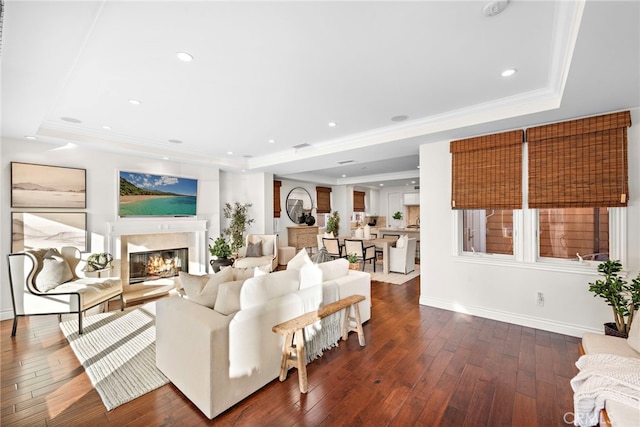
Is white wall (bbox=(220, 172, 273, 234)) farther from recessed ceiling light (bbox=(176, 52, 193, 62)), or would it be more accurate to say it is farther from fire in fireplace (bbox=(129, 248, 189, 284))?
recessed ceiling light (bbox=(176, 52, 193, 62))

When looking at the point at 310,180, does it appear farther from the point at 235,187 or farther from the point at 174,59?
the point at 174,59

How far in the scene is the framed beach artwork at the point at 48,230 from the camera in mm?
3725

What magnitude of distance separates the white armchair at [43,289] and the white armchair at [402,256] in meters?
5.18

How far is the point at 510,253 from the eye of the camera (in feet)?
11.9

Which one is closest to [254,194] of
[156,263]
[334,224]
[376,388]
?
[156,263]

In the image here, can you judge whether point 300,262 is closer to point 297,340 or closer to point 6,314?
point 297,340

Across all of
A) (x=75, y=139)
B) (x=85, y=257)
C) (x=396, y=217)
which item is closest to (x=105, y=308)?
(x=85, y=257)

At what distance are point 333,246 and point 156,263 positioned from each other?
12.2 ft

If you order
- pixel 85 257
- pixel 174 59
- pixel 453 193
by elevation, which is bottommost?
pixel 85 257

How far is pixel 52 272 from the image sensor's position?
335cm

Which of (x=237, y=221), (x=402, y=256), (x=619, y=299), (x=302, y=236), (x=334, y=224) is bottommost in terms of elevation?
(x=402, y=256)

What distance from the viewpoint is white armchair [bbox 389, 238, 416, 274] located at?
592cm

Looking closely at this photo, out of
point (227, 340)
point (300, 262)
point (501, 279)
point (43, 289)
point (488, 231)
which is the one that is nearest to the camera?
point (227, 340)

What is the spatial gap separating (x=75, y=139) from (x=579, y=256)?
684cm
